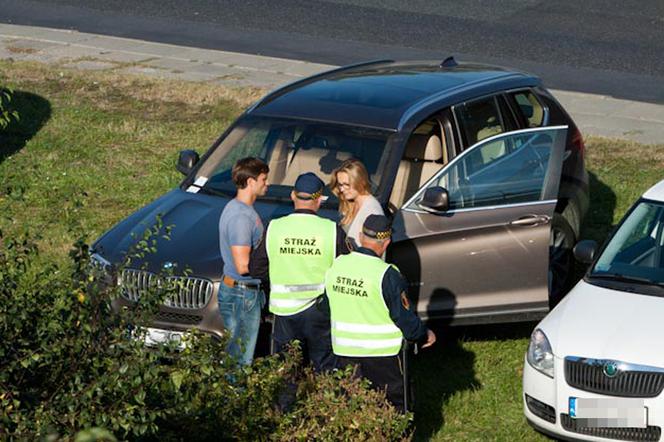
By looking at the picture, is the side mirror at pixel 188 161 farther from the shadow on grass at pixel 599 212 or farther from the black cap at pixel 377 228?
the shadow on grass at pixel 599 212

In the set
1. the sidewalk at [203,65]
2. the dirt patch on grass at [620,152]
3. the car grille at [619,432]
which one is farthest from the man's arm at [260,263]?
the sidewalk at [203,65]

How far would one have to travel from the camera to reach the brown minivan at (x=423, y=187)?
8.88m

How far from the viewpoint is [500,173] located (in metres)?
9.59

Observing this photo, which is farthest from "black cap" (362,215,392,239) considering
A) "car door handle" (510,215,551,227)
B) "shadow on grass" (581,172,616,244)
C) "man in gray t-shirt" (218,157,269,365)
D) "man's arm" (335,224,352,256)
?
"shadow on grass" (581,172,616,244)

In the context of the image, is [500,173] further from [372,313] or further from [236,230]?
[372,313]

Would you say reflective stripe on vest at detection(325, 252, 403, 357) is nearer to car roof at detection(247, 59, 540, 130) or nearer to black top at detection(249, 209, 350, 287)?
black top at detection(249, 209, 350, 287)

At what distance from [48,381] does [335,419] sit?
58.9 inches

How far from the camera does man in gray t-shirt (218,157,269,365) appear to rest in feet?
26.6

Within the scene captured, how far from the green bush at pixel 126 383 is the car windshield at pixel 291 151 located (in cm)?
301

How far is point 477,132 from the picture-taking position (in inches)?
392

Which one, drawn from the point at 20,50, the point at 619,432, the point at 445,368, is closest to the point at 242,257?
the point at 445,368

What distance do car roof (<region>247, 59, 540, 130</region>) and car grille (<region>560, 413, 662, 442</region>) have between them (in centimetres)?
277

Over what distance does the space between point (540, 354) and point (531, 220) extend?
1611 mm

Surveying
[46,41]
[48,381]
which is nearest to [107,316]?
[48,381]
